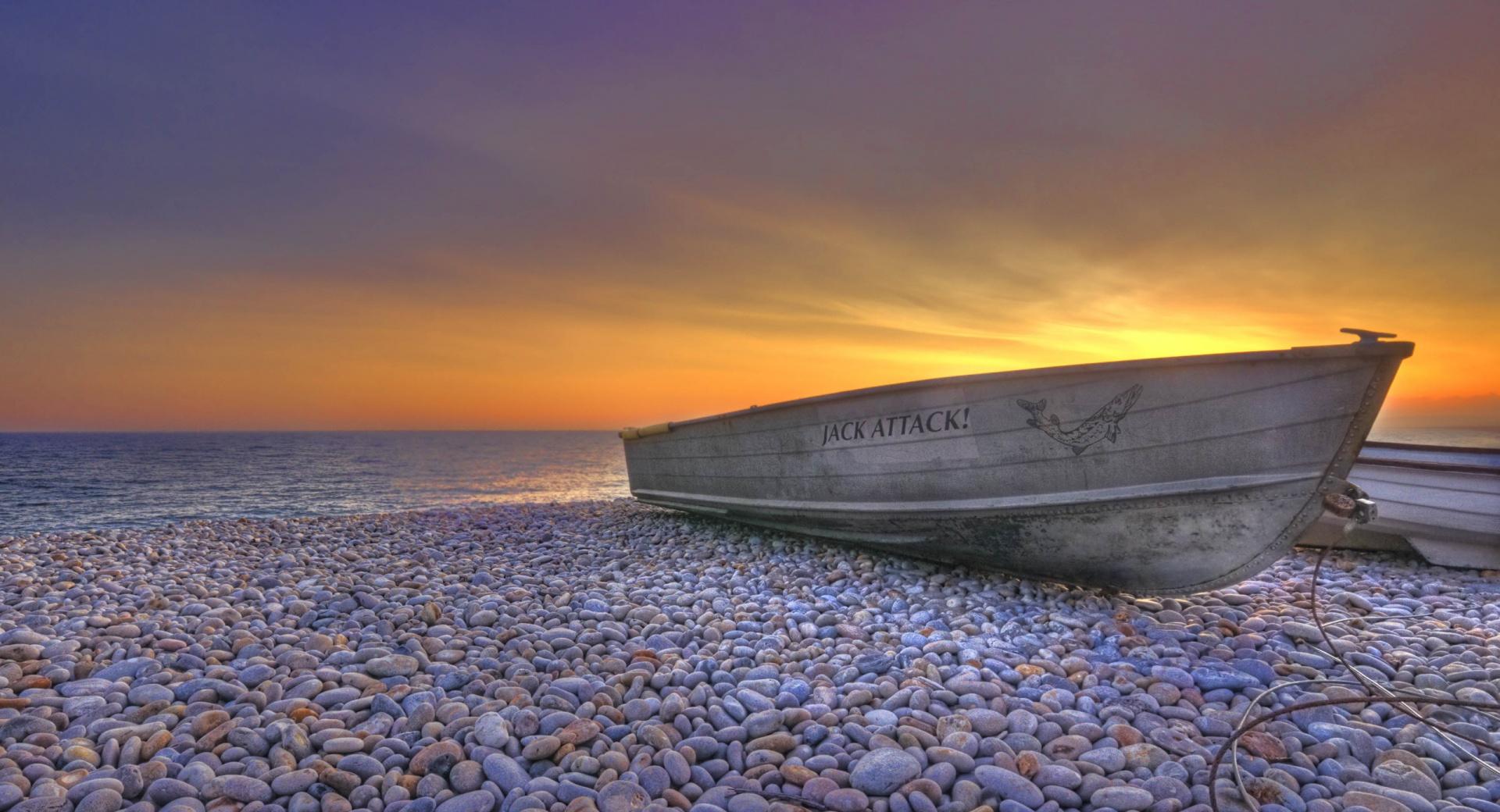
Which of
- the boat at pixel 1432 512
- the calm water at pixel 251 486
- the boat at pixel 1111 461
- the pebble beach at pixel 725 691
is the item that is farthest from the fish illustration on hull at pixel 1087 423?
the calm water at pixel 251 486

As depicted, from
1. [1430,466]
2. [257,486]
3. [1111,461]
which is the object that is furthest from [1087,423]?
[257,486]

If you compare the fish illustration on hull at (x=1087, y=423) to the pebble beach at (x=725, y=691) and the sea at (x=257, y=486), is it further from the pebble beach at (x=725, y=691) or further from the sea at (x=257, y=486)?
the sea at (x=257, y=486)

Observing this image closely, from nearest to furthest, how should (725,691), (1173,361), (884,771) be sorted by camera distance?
(884,771) → (725,691) → (1173,361)

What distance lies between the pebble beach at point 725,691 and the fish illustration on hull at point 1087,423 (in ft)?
3.83

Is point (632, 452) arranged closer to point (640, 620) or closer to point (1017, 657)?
point (640, 620)

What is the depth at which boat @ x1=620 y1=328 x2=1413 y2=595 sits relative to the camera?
4.16m

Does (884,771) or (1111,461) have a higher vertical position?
(1111,461)

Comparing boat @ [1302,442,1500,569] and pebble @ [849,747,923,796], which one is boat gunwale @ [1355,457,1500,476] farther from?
pebble @ [849,747,923,796]

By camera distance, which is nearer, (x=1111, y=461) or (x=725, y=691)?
(x=725, y=691)

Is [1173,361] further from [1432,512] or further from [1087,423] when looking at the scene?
[1432,512]

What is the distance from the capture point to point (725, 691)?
11.8 ft

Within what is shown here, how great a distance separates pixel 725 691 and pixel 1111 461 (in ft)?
9.74

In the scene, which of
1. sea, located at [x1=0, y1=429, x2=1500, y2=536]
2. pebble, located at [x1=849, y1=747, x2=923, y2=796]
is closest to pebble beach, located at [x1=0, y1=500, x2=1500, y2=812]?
pebble, located at [x1=849, y1=747, x2=923, y2=796]

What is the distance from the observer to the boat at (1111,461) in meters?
4.16
